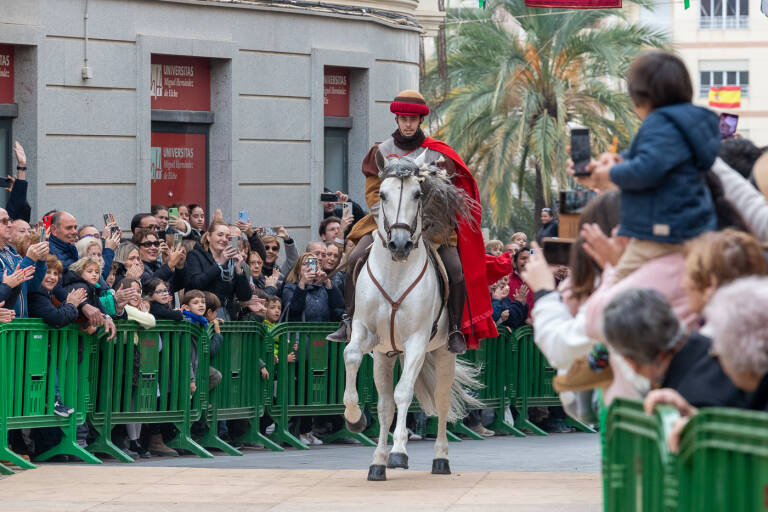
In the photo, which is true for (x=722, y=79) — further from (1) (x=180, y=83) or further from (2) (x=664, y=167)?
(2) (x=664, y=167)

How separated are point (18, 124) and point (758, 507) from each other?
1453cm

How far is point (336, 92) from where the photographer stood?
847 inches

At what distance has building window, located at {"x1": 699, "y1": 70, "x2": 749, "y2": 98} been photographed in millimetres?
67125

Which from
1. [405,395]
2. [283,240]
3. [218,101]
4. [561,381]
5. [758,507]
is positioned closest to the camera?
[758,507]

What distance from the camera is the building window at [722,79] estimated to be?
67.1m

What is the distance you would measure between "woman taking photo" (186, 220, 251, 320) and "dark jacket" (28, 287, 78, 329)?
7.36 feet

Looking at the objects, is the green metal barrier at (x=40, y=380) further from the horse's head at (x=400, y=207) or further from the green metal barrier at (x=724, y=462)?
the green metal barrier at (x=724, y=462)

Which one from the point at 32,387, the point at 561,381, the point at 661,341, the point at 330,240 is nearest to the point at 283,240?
the point at 330,240

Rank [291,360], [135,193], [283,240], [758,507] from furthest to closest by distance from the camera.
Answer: [135,193], [283,240], [291,360], [758,507]

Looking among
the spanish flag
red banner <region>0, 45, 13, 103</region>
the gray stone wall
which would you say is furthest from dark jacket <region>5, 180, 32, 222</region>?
the spanish flag

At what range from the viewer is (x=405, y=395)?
39.0 ft

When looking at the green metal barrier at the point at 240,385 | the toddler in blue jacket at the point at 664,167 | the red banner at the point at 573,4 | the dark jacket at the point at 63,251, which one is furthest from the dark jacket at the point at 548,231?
the red banner at the point at 573,4

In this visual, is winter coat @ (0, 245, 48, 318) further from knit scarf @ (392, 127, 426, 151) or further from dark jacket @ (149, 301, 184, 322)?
knit scarf @ (392, 127, 426, 151)

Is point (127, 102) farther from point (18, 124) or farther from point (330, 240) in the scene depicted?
point (330, 240)
